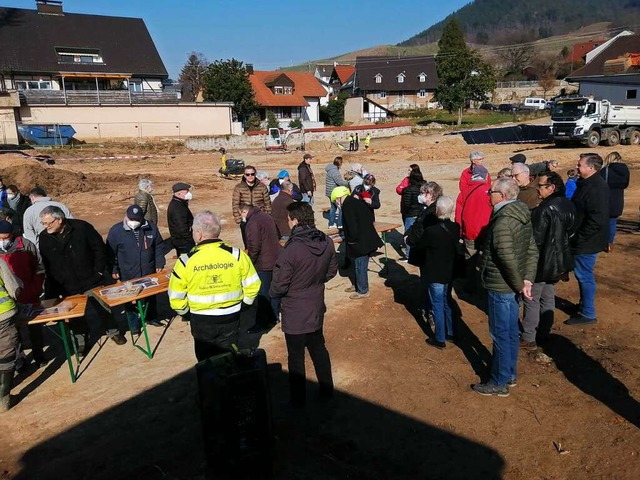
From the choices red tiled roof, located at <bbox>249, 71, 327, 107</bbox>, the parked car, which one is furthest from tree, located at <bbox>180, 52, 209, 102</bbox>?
the parked car

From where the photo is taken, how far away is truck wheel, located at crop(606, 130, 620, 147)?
29.4 metres

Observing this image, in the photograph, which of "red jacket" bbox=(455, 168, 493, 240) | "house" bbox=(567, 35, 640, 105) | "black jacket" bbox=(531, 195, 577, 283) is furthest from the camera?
"house" bbox=(567, 35, 640, 105)

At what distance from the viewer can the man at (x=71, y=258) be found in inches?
237

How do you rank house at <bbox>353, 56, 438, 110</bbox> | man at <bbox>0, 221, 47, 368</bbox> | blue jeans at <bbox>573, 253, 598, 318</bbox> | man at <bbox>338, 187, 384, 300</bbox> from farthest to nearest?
house at <bbox>353, 56, 438, 110</bbox>
man at <bbox>338, 187, 384, 300</bbox>
blue jeans at <bbox>573, 253, 598, 318</bbox>
man at <bbox>0, 221, 47, 368</bbox>

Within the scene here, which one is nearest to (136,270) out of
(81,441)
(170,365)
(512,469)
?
(170,365)

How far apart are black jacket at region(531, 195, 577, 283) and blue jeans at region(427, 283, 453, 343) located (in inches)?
42.2

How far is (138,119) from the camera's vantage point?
44.4 meters

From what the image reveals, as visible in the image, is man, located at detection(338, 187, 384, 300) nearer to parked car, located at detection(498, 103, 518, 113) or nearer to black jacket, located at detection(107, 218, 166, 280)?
black jacket, located at detection(107, 218, 166, 280)

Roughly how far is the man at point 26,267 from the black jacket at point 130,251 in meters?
0.93

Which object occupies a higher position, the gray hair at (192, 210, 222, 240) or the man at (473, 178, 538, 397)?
the gray hair at (192, 210, 222, 240)

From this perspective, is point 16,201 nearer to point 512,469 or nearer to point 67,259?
point 67,259

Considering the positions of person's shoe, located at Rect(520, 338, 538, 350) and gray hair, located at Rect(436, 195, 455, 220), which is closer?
gray hair, located at Rect(436, 195, 455, 220)

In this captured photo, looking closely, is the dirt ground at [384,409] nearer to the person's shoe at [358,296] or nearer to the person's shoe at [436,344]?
the person's shoe at [436,344]

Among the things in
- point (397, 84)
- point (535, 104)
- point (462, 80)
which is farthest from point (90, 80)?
point (535, 104)
